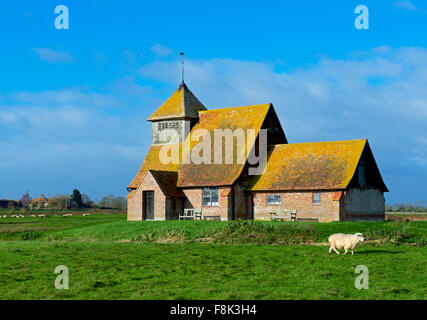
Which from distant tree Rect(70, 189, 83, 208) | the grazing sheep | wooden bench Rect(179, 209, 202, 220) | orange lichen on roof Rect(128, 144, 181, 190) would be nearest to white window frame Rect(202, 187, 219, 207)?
wooden bench Rect(179, 209, 202, 220)

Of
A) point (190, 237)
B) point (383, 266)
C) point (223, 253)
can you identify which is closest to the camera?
point (383, 266)

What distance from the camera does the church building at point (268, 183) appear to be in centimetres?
4150

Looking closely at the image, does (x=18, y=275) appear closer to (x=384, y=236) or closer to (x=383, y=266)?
(x=383, y=266)

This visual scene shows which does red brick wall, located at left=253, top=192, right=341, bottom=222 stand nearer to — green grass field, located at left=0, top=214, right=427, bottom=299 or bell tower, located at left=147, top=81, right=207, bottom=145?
green grass field, located at left=0, top=214, right=427, bottom=299

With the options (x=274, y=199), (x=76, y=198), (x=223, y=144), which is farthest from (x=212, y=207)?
(x=76, y=198)

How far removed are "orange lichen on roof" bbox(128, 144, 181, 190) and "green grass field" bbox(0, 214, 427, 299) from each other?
17074 mm

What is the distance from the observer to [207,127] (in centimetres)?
5031

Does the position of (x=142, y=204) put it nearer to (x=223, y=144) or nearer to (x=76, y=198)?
(x=223, y=144)

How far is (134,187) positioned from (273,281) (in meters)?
36.9

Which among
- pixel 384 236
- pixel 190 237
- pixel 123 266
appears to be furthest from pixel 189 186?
pixel 123 266

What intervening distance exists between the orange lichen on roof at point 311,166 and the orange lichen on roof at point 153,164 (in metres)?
9.50

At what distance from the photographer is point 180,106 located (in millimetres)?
52531

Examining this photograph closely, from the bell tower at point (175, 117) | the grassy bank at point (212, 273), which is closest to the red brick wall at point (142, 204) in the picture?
the bell tower at point (175, 117)

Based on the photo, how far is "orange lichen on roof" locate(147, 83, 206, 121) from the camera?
5209 cm
